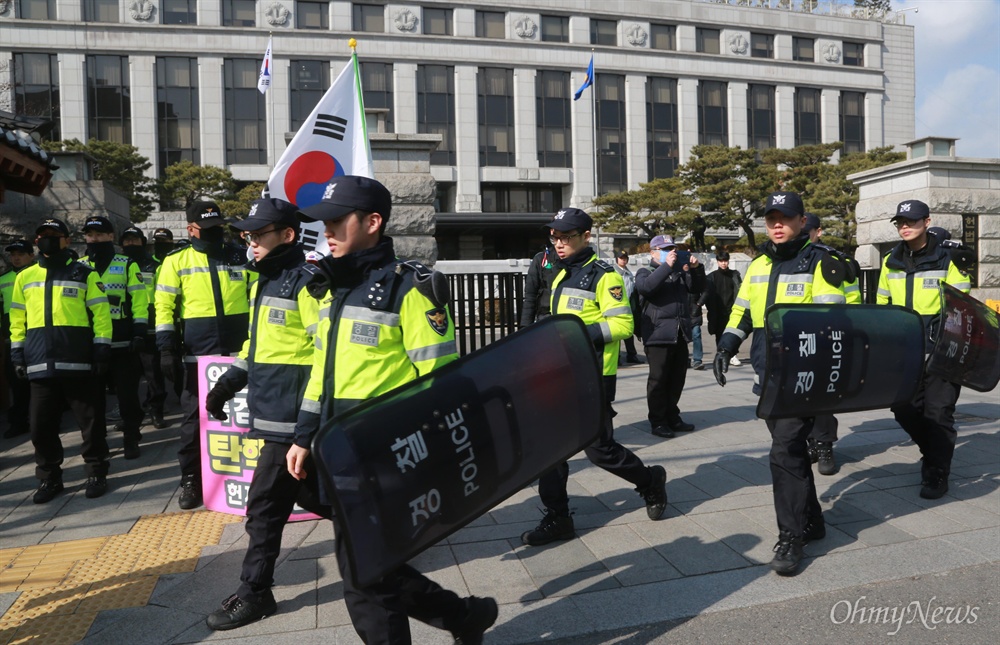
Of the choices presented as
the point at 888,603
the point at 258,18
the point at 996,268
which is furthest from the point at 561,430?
the point at 258,18

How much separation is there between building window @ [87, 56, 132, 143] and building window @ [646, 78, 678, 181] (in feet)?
101

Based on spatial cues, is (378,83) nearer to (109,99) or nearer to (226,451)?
(109,99)

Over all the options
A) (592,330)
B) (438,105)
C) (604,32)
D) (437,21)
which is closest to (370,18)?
(437,21)

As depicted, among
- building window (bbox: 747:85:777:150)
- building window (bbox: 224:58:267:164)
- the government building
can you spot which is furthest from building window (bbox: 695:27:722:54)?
building window (bbox: 224:58:267:164)

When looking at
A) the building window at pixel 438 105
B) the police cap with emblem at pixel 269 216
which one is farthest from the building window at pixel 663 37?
the police cap with emblem at pixel 269 216

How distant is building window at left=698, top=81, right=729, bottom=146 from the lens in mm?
47469

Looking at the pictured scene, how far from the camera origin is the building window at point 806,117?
4931 centimetres

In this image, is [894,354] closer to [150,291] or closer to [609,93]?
[150,291]

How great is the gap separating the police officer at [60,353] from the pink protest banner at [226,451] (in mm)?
1242

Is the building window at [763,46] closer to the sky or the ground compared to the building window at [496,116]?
closer to the sky

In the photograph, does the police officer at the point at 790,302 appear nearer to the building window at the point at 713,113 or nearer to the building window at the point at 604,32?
the building window at the point at 604,32

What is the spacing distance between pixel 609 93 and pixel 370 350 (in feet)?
150

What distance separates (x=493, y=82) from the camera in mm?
43906

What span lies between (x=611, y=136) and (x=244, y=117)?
21968 mm
